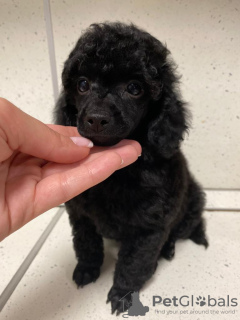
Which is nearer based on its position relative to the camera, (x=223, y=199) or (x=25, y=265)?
(x=25, y=265)

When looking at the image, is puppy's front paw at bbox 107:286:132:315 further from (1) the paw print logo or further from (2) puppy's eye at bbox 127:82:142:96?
(2) puppy's eye at bbox 127:82:142:96

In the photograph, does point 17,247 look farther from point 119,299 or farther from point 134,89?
point 134,89

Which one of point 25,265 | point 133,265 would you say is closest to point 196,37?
point 133,265

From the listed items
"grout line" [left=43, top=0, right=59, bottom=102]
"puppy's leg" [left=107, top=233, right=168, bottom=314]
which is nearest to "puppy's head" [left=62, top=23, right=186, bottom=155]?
"puppy's leg" [left=107, top=233, right=168, bottom=314]

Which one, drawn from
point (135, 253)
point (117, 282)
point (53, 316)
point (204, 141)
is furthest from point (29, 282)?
point (204, 141)

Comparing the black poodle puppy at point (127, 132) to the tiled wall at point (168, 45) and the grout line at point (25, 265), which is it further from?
the tiled wall at point (168, 45)

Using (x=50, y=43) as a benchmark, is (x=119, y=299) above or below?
below

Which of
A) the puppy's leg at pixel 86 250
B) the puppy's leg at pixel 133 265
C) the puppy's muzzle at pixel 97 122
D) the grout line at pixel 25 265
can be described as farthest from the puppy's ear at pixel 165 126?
the grout line at pixel 25 265
